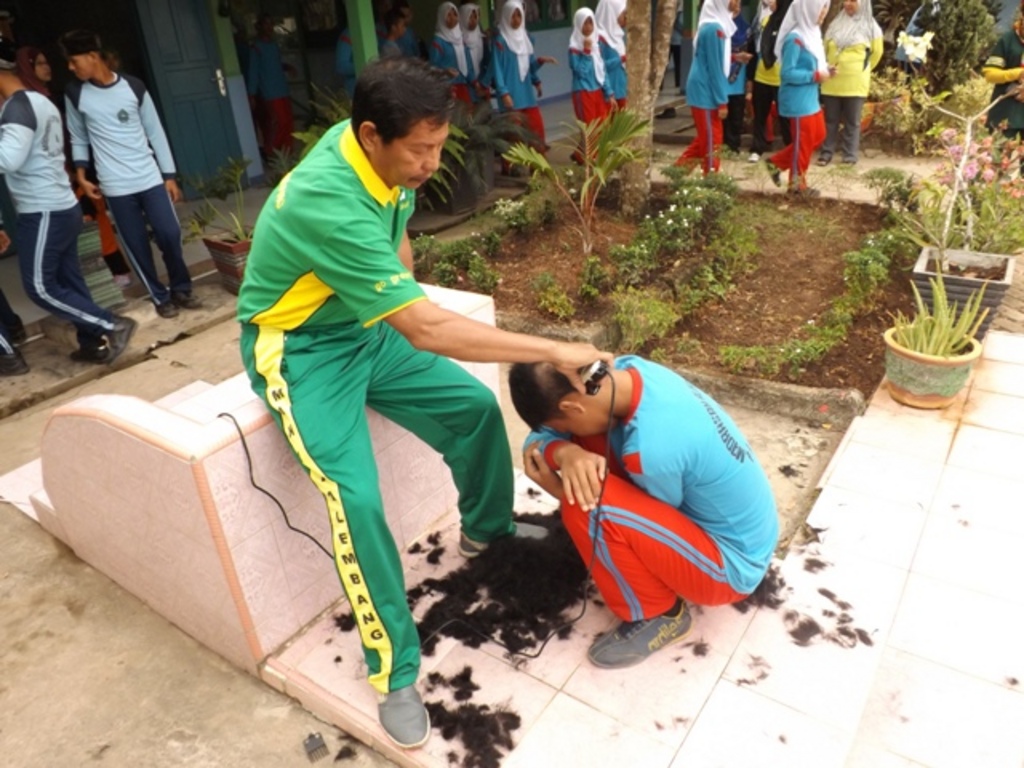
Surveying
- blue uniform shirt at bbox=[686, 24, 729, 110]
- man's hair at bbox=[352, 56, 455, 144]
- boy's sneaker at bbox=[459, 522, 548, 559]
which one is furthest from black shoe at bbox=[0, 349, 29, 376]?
blue uniform shirt at bbox=[686, 24, 729, 110]

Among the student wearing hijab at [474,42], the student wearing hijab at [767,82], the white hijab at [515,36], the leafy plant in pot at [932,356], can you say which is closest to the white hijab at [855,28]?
the student wearing hijab at [767,82]

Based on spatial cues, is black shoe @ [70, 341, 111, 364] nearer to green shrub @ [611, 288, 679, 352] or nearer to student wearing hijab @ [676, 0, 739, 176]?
green shrub @ [611, 288, 679, 352]

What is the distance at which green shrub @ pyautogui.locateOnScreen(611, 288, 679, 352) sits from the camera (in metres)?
4.86

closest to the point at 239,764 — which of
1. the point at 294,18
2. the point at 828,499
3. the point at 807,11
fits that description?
the point at 828,499

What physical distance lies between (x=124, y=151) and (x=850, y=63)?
6.94 m

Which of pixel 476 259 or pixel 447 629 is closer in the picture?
pixel 447 629

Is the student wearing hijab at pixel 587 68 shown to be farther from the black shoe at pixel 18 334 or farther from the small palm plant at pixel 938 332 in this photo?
the black shoe at pixel 18 334

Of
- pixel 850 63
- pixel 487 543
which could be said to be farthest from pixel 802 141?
pixel 487 543

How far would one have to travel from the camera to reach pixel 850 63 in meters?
8.02

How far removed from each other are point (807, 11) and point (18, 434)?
23.1ft

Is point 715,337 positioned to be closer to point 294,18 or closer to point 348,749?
point 348,749

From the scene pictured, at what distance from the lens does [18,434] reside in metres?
4.45

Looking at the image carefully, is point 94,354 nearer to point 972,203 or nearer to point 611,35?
point 972,203

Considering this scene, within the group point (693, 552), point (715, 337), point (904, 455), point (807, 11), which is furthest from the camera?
point (807, 11)
